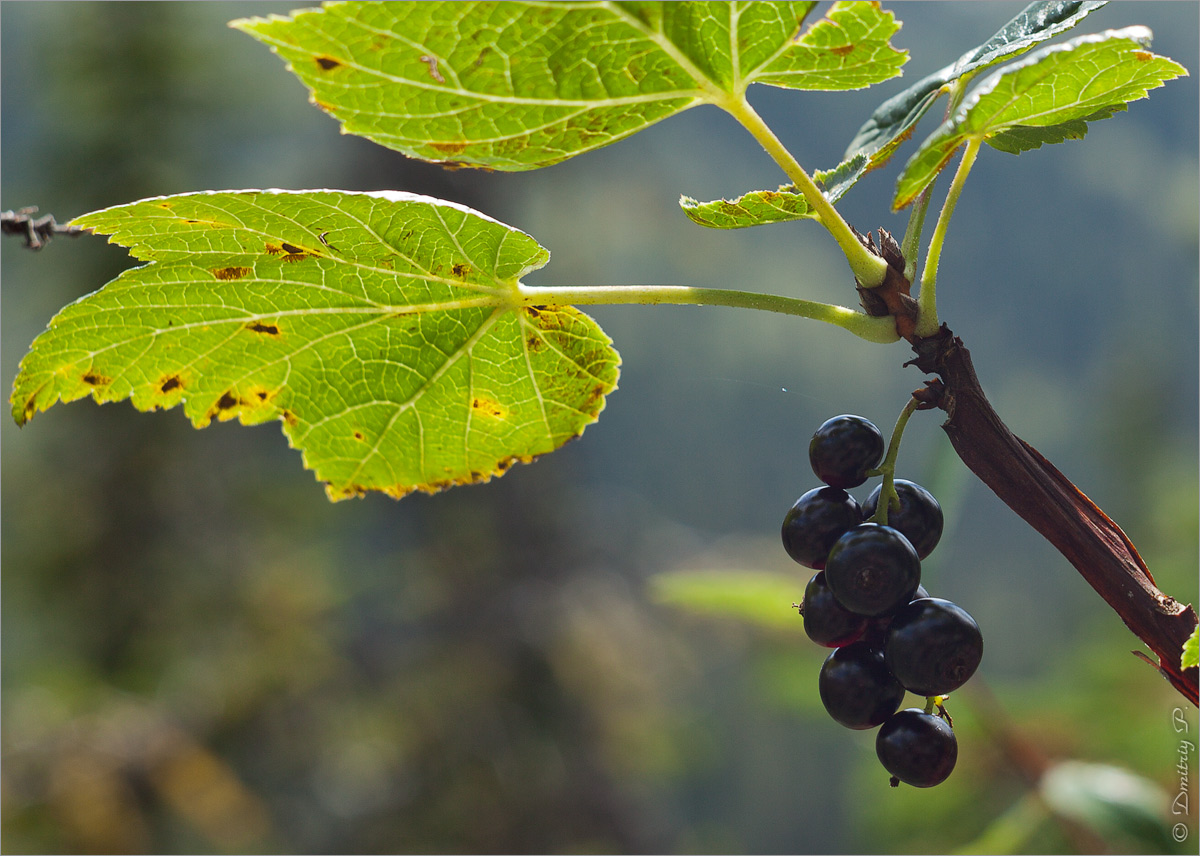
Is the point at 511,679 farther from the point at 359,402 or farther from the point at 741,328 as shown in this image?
the point at 741,328

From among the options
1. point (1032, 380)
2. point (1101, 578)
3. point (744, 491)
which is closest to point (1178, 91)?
point (1032, 380)

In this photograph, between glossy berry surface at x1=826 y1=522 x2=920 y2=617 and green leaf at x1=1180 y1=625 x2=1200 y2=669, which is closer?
green leaf at x1=1180 y1=625 x2=1200 y2=669

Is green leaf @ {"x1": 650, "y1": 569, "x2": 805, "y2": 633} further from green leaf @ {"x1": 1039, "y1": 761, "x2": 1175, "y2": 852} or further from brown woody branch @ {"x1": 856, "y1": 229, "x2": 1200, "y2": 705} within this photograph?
brown woody branch @ {"x1": 856, "y1": 229, "x2": 1200, "y2": 705}

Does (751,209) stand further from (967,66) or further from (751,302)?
(967,66)

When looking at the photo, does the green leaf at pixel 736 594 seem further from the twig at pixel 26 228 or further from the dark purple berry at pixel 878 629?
the twig at pixel 26 228

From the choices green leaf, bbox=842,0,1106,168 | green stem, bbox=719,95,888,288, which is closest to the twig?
green stem, bbox=719,95,888,288

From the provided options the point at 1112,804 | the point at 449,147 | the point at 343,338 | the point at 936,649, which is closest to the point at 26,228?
the point at 343,338

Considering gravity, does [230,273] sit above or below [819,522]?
above
